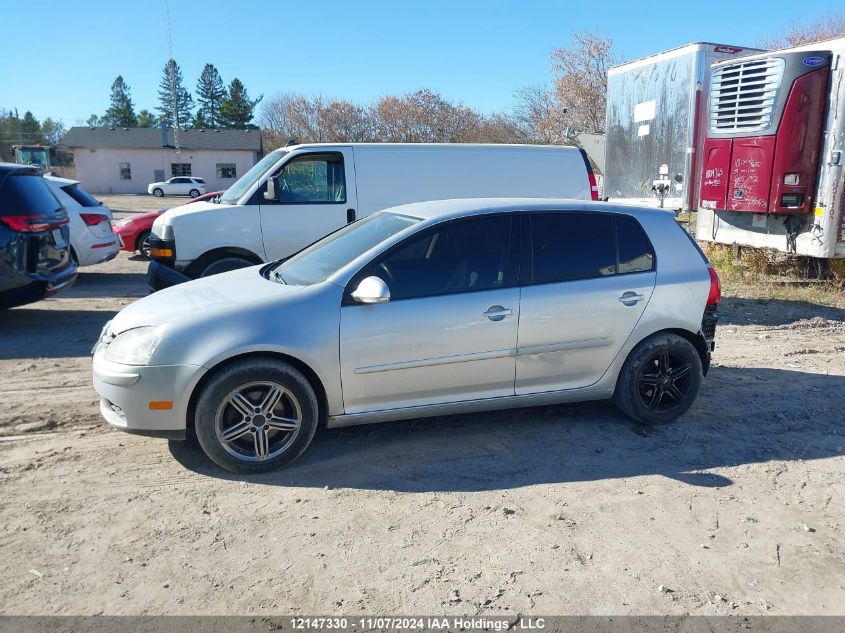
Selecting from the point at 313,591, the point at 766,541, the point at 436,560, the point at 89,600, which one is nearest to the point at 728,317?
the point at 766,541

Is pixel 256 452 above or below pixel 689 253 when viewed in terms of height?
below

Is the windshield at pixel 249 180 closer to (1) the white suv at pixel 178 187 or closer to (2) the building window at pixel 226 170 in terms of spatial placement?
(1) the white suv at pixel 178 187

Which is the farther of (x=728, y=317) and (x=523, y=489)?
(x=728, y=317)

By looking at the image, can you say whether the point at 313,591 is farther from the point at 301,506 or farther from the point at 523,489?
the point at 523,489

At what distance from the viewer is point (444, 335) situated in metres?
4.37

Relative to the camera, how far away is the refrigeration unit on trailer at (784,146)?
9.28 metres

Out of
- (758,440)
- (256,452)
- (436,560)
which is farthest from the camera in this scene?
(758,440)

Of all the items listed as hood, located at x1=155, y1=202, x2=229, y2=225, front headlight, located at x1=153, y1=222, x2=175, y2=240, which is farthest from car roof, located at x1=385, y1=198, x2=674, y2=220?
front headlight, located at x1=153, y1=222, x2=175, y2=240

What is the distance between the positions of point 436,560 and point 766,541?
175cm

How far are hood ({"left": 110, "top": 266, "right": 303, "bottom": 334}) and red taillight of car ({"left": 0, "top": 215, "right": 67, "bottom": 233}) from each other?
3.50 meters

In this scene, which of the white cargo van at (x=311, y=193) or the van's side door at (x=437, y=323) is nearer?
the van's side door at (x=437, y=323)

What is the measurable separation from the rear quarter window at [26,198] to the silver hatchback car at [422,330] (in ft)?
12.1

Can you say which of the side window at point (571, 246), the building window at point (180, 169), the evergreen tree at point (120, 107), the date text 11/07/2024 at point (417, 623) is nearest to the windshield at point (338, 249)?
the side window at point (571, 246)

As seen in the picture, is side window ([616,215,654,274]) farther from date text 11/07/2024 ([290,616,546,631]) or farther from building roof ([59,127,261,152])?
building roof ([59,127,261,152])
